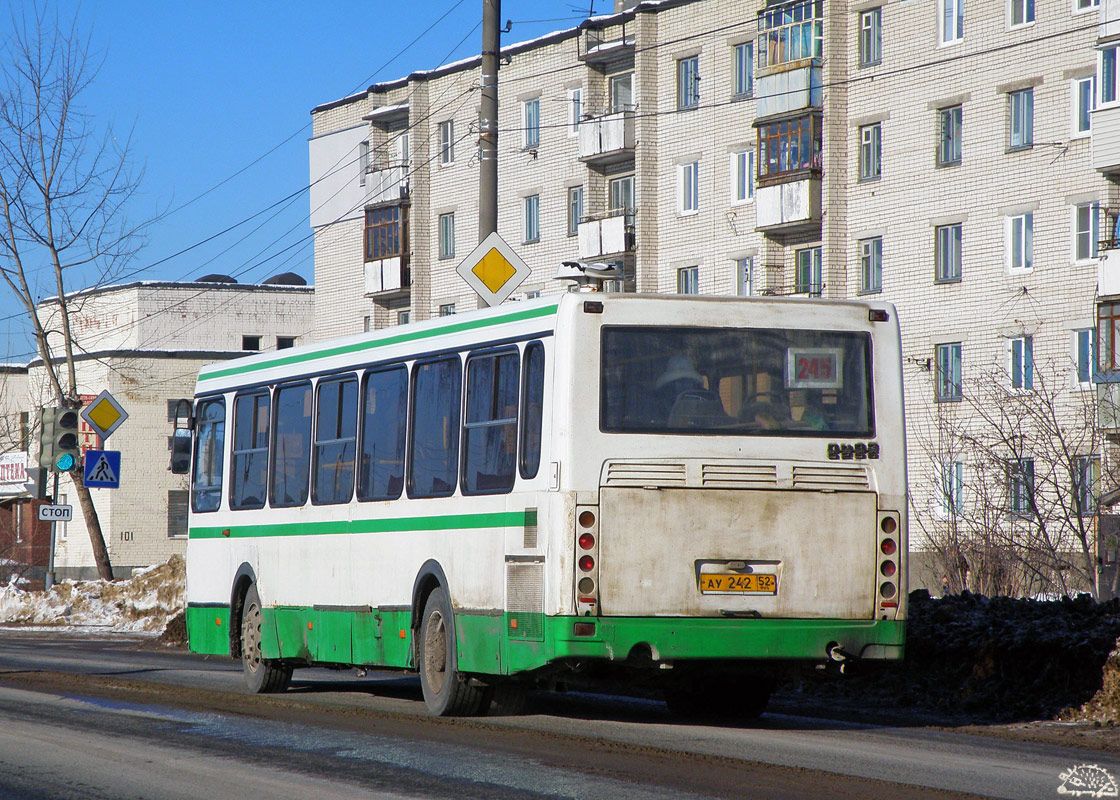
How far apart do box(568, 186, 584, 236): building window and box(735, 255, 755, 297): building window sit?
731 centimetres

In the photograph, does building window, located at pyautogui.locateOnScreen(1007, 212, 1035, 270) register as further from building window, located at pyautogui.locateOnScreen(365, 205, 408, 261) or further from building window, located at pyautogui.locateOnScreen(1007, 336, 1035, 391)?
building window, located at pyautogui.locateOnScreen(365, 205, 408, 261)

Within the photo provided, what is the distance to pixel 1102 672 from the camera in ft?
42.4

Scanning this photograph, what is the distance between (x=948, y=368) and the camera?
143 feet

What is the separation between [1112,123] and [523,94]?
77.1 ft

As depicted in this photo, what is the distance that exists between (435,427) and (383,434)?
0.88 meters

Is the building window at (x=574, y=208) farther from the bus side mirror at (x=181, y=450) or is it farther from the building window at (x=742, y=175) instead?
the bus side mirror at (x=181, y=450)

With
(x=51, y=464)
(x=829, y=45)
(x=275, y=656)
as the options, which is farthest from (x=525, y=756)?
(x=829, y=45)

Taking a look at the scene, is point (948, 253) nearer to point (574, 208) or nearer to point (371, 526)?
point (574, 208)

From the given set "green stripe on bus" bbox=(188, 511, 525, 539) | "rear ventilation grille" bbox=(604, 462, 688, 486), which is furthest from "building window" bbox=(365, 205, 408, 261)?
"rear ventilation grille" bbox=(604, 462, 688, 486)

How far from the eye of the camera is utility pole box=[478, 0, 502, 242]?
60.7 feet

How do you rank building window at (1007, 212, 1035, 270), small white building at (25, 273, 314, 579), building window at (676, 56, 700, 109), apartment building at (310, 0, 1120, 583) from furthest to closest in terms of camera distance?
1. small white building at (25, 273, 314, 579)
2. building window at (676, 56, 700, 109)
3. building window at (1007, 212, 1035, 270)
4. apartment building at (310, 0, 1120, 583)

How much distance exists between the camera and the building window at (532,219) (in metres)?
56.6

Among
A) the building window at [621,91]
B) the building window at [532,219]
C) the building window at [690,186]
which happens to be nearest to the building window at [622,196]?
the building window at [690,186]

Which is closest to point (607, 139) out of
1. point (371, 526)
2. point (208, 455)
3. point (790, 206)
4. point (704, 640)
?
point (790, 206)
